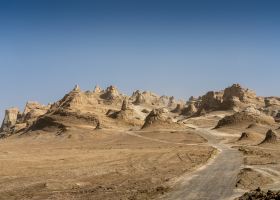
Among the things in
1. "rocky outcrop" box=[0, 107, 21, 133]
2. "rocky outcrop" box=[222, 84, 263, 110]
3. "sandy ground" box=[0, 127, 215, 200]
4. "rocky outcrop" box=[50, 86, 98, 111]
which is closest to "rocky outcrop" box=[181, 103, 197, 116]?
"rocky outcrop" box=[222, 84, 263, 110]

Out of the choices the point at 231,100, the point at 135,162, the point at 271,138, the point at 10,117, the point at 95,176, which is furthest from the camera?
the point at 10,117

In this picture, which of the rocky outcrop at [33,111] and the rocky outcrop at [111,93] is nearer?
the rocky outcrop at [33,111]

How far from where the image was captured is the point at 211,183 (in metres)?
36.5

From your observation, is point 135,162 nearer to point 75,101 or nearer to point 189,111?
point 75,101

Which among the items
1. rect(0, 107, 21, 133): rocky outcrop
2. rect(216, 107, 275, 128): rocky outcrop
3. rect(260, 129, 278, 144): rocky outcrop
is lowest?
rect(0, 107, 21, 133): rocky outcrop

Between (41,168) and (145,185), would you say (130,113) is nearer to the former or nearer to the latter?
(41,168)

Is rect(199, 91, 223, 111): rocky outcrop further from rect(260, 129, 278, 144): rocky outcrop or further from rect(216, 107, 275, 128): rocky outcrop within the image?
rect(260, 129, 278, 144): rocky outcrop

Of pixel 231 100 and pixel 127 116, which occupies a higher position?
pixel 231 100

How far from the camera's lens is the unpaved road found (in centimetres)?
3144

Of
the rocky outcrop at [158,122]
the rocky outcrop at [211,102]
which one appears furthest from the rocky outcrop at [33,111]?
the rocky outcrop at [211,102]

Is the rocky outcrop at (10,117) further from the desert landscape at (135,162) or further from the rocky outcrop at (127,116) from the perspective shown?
the rocky outcrop at (127,116)

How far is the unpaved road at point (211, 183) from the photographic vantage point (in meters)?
31.4

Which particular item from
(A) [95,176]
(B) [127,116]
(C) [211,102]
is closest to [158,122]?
(B) [127,116]

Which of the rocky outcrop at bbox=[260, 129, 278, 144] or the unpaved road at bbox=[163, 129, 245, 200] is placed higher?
the rocky outcrop at bbox=[260, 129, 278, 144]
